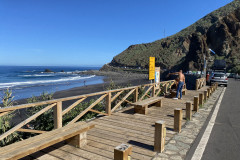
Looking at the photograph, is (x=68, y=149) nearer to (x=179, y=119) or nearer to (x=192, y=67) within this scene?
(x=179, y=119)

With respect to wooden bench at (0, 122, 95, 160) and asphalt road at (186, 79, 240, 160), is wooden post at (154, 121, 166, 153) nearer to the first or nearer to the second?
asphalt road at (186, 79, 240, 160)

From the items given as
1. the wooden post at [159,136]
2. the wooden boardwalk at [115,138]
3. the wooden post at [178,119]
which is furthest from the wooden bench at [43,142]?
the wooden post at [178,119]

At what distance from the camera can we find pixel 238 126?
5.54 metres

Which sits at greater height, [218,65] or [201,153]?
[218,65]

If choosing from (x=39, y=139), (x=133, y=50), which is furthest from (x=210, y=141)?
(x=133, y=50)

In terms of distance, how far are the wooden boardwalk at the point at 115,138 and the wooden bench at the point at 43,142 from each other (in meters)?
0.22

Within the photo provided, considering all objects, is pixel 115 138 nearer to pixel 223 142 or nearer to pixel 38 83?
pixel 223 142

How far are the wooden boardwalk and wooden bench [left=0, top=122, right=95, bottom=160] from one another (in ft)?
0.74

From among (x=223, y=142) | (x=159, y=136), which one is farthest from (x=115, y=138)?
(x=223, y=142)

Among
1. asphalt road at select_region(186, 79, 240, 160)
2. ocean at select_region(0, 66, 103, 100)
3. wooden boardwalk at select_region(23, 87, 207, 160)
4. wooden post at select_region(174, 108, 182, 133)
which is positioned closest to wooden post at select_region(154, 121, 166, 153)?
wooden boardwalk at select_region(23, 87, 207, 160)

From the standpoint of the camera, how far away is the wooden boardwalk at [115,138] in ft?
10.9

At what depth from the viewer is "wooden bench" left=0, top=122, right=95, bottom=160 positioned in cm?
244

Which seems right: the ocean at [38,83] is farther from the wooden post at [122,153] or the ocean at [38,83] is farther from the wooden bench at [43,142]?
the wooden post at [122,153]

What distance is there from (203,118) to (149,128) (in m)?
2.39
